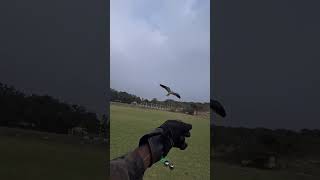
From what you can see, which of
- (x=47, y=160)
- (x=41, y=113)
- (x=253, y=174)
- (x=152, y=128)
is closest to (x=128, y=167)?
(x=152, y=128)

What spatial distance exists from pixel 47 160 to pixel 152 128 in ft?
3.56

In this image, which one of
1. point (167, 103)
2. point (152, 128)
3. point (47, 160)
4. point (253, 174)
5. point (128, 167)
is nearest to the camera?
point (47, 160)

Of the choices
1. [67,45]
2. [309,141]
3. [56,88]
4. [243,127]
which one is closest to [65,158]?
[56,88]

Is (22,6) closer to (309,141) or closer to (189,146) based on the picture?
(189,146)

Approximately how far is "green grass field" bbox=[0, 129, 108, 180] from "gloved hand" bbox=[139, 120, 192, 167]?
50cm

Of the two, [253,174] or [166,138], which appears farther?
[166,138]

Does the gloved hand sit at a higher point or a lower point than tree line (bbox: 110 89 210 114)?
lower

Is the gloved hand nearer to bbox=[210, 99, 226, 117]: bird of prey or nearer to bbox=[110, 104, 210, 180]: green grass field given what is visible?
bbox=[110, 104, 210, 180]: green grass field

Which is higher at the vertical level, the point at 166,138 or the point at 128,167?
the point at 166,138

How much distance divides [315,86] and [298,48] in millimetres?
381

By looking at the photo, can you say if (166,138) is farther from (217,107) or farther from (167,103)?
(217,107)

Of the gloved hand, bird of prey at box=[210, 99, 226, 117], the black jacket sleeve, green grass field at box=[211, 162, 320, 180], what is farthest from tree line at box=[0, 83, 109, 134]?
green grass field at box=[211, 162, 320, 180]

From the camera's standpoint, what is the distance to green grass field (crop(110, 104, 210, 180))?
4.62 m

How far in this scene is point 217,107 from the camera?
457 cm
